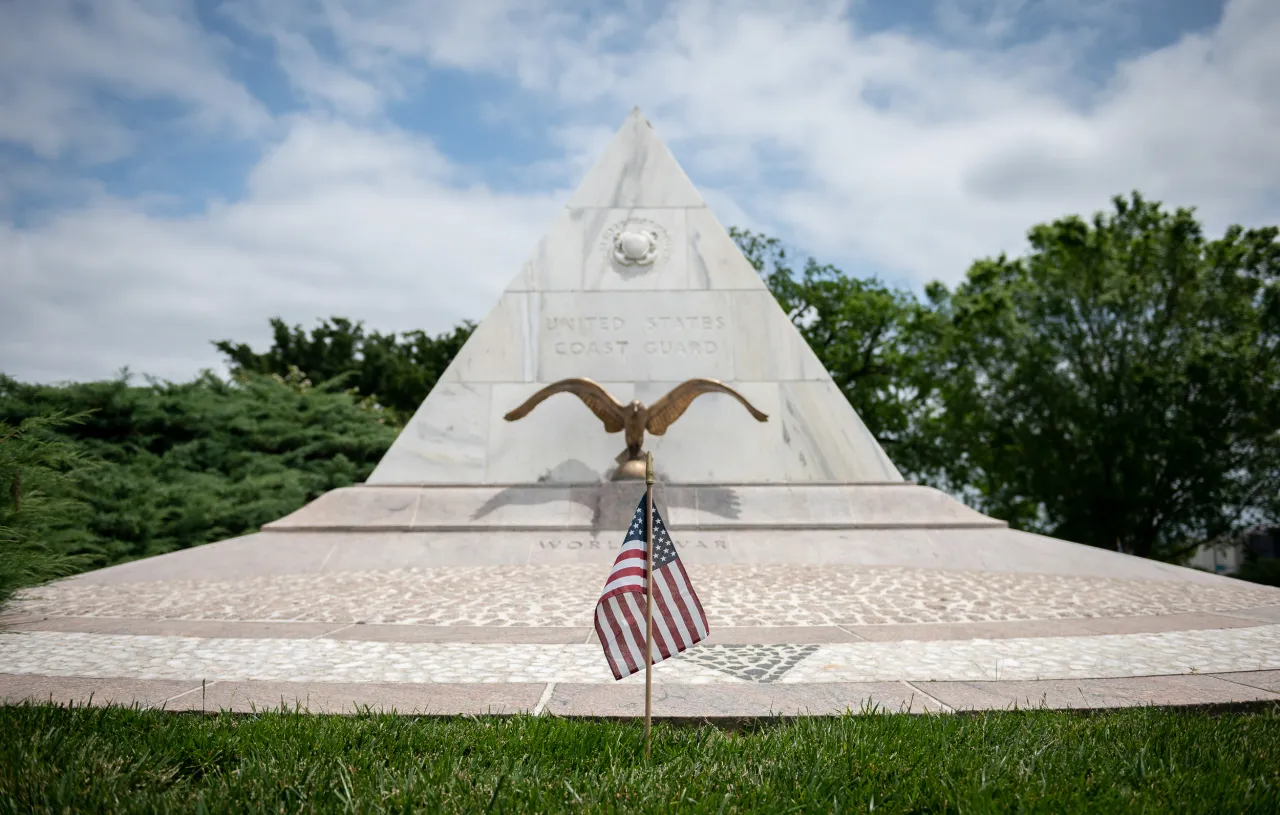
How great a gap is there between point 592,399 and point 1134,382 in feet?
50.8

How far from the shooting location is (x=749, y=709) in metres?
3.69

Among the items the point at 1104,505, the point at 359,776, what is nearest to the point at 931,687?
the point at 359,776

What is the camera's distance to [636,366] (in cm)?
1212

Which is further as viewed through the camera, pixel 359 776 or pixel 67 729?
pixel 67 729

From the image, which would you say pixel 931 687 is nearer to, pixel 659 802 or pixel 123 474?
pixel 659 802

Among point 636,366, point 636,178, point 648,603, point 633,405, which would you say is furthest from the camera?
point 636,178

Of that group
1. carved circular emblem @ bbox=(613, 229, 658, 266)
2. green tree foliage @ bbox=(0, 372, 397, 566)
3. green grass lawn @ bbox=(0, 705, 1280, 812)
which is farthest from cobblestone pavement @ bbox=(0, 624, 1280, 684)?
carved circular emblem @ bbox=(613, 229, 658, 266)

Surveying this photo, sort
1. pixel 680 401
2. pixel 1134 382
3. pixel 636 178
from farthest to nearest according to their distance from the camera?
pixel 1134 382 → pixel 636 178 → pixel 680 401

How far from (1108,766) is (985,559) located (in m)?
6.75

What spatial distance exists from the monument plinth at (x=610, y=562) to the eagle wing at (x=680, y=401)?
0.05 m

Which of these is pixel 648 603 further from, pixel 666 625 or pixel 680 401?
pixel 680 401

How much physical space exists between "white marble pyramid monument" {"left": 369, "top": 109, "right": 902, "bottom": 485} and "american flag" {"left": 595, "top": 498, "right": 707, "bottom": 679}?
8268 mm

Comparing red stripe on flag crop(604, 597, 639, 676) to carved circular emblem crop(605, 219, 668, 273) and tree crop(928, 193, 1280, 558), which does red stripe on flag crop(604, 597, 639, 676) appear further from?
tree crop(928, 193, 1280, 558)

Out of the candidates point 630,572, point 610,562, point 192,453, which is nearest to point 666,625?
point 630,572
